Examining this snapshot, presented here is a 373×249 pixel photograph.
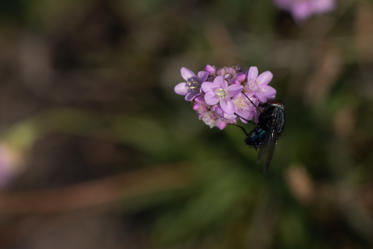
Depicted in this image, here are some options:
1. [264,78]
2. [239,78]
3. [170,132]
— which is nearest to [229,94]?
[239,78]

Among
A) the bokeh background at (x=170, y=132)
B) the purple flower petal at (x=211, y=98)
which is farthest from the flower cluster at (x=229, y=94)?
the bokeh background at (x=170, y=132)

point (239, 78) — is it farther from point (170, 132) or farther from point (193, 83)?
point (170, 132)

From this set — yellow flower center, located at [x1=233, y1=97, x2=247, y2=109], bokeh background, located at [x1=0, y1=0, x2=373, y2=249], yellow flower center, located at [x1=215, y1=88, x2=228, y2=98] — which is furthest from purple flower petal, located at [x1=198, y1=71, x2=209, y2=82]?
bokeh background, located at [x1=0, y1=0, x2=373, y2=249]

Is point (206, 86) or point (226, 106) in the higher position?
point (206, 86)

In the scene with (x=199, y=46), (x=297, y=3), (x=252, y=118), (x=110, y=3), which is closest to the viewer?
(x=252, y=118)

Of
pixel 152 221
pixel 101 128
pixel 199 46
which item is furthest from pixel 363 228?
pixel 101 128

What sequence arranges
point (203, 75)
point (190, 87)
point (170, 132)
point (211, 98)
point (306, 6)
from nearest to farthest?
point (211, 98), point (203, 75), point (190, 87), point (306, 6), point (170, 132)

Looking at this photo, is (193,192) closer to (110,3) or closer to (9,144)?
(9,144)
